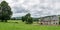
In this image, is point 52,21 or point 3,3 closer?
point 3,3

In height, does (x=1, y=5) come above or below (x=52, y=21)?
above

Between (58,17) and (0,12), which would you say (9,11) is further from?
(58,17)

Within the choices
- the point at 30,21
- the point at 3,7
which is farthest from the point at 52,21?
the point at 3,7

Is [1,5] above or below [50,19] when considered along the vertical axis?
above

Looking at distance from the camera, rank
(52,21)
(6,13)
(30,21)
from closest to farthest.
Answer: (30,21) < (6,13) < (52,21)

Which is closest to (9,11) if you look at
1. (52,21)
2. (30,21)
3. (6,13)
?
(6,13)

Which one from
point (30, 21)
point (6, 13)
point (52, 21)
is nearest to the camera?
point (30, 21)

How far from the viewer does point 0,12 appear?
98500mm

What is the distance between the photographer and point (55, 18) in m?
112

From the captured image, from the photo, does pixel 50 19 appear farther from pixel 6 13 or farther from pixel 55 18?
pixel 6 13

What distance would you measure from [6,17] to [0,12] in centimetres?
503

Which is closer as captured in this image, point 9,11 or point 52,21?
point 9,11

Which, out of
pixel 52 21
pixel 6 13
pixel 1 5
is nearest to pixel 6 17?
pixel 6 13

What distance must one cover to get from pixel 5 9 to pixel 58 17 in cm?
3177
